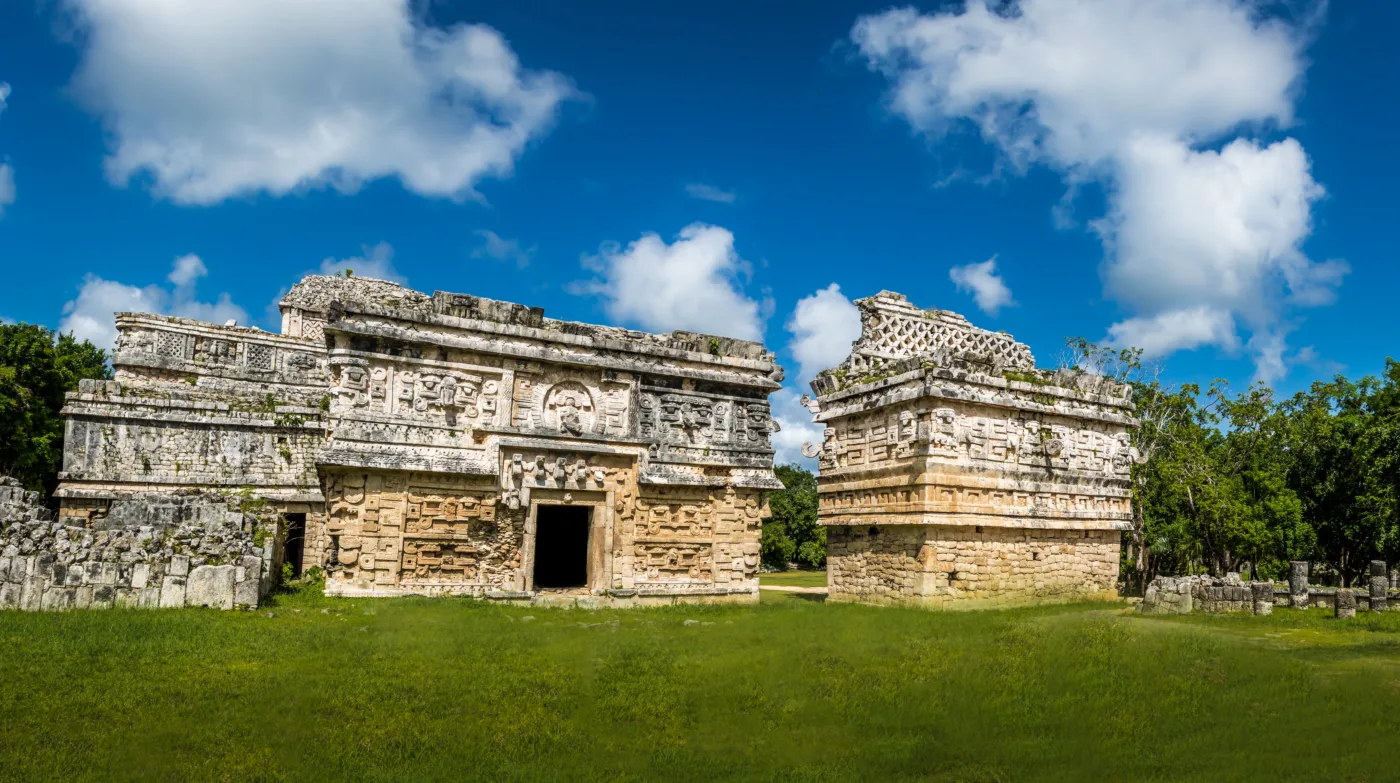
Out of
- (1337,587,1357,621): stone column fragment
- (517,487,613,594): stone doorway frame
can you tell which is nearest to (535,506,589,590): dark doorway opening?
(517,487,613,594): stone doorway frame

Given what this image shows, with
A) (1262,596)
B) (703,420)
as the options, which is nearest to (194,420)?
(703,420)

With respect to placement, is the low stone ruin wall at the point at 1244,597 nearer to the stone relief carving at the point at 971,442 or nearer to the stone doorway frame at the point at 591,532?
the stone relief carving at the point at 971,442

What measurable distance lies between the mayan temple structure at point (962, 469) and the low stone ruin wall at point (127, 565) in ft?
29.9

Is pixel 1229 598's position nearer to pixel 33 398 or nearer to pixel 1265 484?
pixel 1265 484

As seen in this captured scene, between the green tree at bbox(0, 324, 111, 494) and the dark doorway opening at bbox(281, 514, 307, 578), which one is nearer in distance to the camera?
the dark doorway opening at bbox(281, 514, 307, 578)

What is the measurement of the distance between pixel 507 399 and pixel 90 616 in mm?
5907

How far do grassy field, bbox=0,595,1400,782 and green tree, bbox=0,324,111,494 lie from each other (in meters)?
15.7

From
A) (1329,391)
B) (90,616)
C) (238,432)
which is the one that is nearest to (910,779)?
(90,616)

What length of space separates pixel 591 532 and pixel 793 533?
2264 centimetres

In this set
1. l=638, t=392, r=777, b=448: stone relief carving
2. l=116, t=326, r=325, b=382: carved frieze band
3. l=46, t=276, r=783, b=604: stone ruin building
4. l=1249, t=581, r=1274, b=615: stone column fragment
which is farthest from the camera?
l=116, t=326, r=325, b=382: carved frieze band

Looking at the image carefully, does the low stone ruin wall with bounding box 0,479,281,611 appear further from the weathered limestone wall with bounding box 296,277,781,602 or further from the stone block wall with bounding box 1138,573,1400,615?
the stone block wall with bounding box 1138,573,1400,615

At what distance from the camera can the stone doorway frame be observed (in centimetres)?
1385

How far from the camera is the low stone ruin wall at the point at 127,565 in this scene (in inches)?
Answer: 391

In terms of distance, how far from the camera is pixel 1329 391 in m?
24.2
